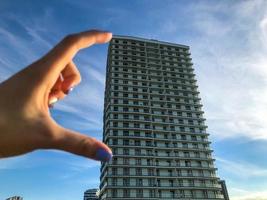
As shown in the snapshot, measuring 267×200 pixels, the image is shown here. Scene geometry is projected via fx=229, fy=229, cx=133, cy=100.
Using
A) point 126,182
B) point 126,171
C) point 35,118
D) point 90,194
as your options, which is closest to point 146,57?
point 126,171

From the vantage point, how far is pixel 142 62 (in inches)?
2685

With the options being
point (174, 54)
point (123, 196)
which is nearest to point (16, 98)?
point (123, 196)

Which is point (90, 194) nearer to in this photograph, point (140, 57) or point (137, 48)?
Answer: point (140, 57)

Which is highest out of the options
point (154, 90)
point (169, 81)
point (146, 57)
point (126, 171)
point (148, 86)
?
point (146, 57)

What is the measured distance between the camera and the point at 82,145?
1.37 m

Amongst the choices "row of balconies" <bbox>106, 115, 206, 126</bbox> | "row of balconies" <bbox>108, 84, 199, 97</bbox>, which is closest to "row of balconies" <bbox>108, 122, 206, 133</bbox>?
"row of balconies" <bbox>106, 115, 206, 126</bbox>

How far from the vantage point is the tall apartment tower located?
49.0 meters

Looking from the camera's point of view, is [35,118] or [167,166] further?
[167,166]

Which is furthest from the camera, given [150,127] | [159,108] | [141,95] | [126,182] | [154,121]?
[141,95]

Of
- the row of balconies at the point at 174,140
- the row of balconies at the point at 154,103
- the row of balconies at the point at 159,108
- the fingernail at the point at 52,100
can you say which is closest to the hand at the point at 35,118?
the fingernail at the point at 52,100

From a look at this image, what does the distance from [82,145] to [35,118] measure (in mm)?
375

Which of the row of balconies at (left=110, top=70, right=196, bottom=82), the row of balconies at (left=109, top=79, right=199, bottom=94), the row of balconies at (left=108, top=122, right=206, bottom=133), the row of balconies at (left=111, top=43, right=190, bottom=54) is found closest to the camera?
the row of balconies at (left=108, top=122, right=206, bottom=133)

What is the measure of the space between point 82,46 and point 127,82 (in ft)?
201

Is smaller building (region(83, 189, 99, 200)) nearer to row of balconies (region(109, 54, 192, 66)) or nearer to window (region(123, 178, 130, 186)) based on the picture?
row of balconies (region(109, 54, 192, 66))
